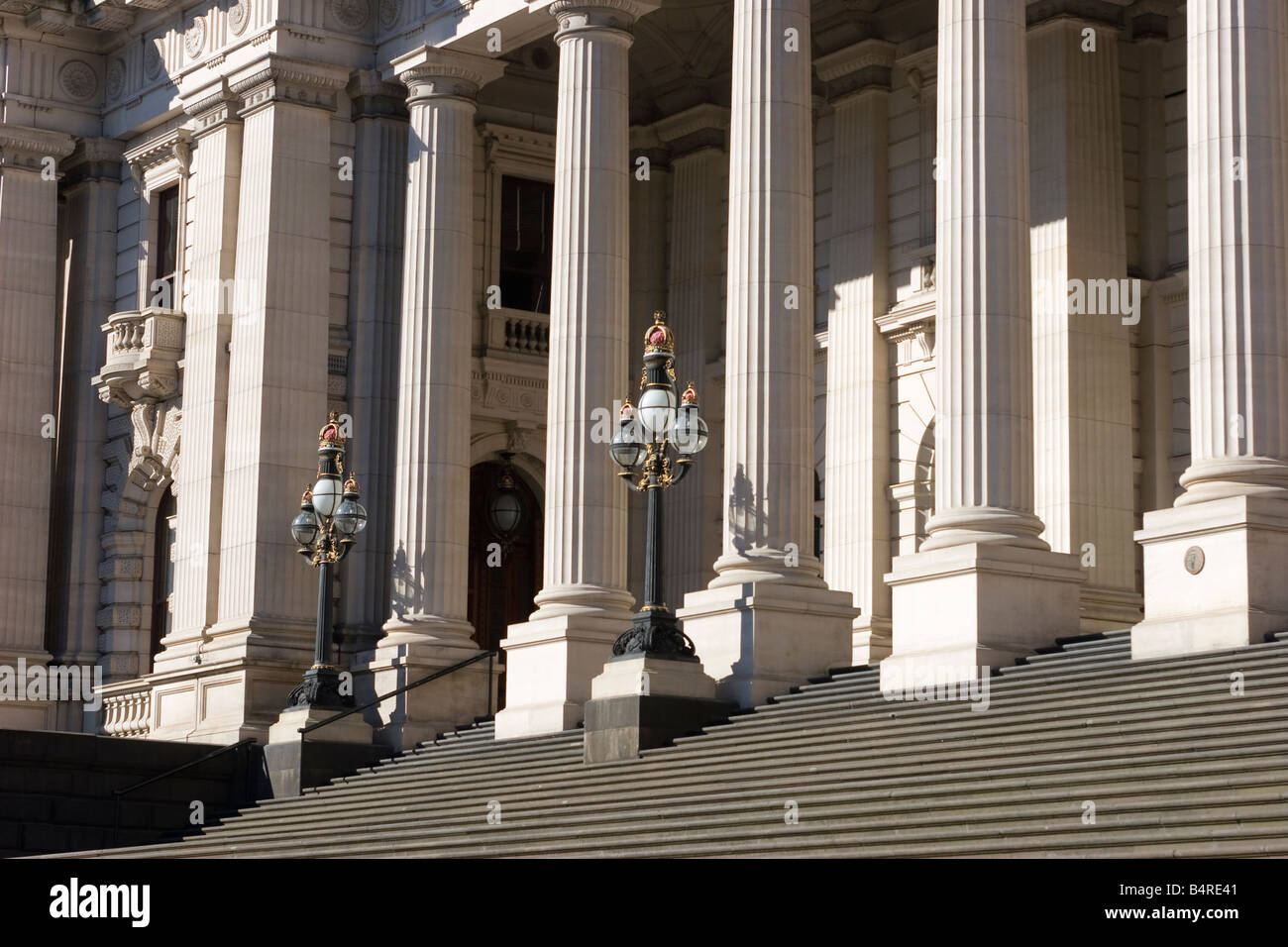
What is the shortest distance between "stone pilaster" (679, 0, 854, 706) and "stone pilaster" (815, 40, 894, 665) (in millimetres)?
7757

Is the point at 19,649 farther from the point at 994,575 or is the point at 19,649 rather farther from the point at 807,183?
the point at 994,575

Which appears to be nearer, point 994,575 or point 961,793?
point 961,793

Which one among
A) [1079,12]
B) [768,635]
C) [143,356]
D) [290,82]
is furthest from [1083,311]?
[143,356]

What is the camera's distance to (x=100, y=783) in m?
34.2

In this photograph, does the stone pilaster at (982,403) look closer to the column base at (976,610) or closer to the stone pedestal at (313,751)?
the column base at (976,610)

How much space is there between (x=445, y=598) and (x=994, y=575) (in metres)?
11.6

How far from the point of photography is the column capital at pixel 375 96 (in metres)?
38.6

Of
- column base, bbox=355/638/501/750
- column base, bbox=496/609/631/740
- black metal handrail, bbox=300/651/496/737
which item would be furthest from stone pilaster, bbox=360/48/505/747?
column base, bbox=496/609/631/740

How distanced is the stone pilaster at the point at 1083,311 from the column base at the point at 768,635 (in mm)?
4434

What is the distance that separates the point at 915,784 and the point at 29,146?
25.9 metres

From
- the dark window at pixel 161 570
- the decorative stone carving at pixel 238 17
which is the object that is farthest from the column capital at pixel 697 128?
the dark window at pixel 161 570

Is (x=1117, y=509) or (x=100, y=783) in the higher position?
(x=1117, y=509)
